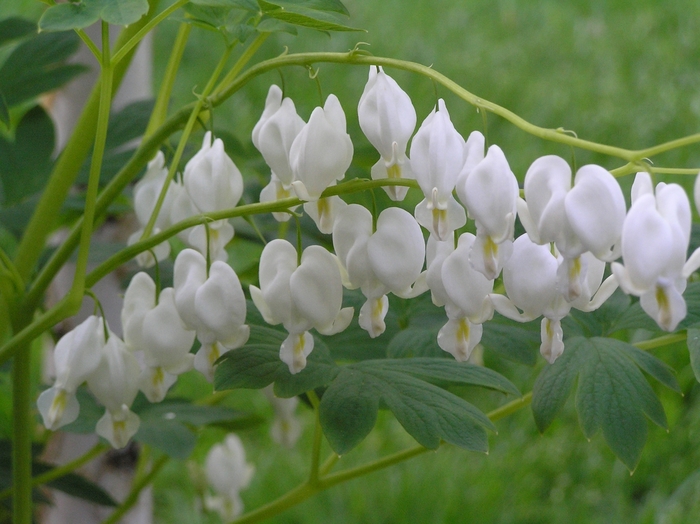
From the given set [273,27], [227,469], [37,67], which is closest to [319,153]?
[273,27]

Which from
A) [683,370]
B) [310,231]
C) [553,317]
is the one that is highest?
[553,317]

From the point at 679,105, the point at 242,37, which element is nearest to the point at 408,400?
the point at 242,37

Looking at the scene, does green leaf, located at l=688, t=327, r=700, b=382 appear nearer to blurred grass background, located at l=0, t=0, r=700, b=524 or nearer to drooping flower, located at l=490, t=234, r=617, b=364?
drooping flower, located at l=490, t=234, r=617, b=364

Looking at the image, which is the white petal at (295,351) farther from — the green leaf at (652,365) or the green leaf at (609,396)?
the green leaf at (652,365)

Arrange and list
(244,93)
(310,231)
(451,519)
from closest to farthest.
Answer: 1. (310,231)
2. (451,519)
3. (244,93)

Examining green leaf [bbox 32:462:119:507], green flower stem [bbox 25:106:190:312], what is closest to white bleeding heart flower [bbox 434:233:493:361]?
green flower stem [bbox 25:106:190:312]

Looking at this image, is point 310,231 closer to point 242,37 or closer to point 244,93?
point 242,37

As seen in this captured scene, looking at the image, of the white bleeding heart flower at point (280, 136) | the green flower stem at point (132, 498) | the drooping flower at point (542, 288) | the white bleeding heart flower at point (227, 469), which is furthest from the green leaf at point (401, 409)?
the white bleeding heart flower at point (227, 469)
